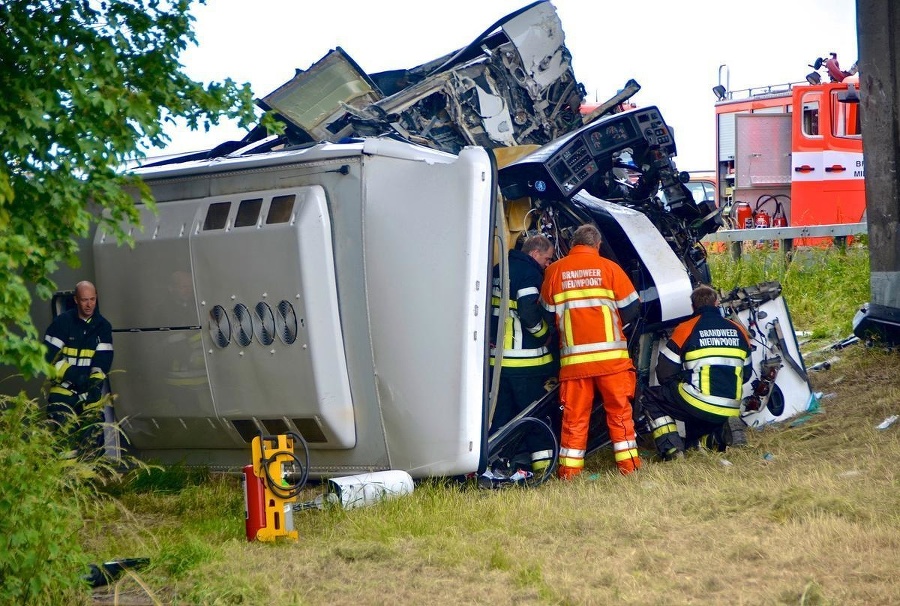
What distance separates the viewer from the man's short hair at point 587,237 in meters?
6.81

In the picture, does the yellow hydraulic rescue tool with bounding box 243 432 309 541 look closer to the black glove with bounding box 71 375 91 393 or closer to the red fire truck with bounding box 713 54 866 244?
the black glove with bounding box 71 375 91 393

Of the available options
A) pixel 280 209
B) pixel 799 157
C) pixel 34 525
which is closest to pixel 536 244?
pixel 280 209

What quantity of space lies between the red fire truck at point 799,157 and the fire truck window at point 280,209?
10.2 meters

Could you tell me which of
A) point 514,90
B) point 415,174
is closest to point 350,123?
point 514,90

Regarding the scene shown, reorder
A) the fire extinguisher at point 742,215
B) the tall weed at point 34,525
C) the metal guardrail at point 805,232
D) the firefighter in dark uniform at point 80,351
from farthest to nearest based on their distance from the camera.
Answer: the fire extinguisher at point 742,215
the metal guardrail at point 805,232
the firefighter in dark uniform at point 80,351
the tall weed at point 34,525

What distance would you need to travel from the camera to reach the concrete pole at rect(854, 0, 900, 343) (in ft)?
28.1

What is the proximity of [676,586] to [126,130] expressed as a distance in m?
2.72

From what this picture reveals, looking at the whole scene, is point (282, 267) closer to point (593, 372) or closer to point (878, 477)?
point (593, 372)

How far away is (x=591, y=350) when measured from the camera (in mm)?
6684

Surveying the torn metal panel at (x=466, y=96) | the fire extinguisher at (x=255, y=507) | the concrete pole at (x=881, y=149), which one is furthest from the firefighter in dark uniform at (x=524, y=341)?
the concrete pole at (x=881, y=149)

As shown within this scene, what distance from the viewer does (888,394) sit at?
7.89m

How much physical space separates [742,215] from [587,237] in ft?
34.0

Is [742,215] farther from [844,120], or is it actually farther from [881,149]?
[881,149]

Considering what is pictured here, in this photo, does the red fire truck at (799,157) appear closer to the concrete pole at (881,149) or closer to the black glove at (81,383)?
the concrete pole at (881,149)
